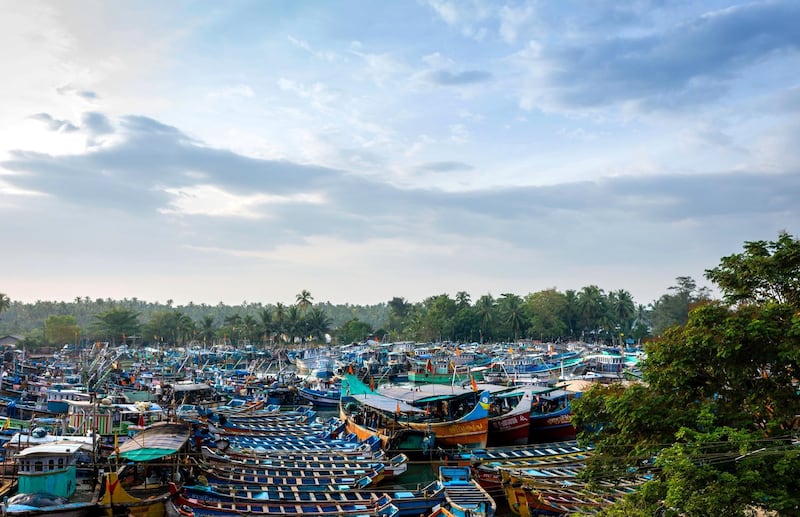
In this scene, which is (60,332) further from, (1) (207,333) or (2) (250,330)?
(2) (250,330)

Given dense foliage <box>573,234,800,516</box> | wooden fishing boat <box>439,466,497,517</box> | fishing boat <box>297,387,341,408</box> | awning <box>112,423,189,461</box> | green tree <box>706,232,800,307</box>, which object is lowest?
fishing boat <box>297,387,341,408</box>

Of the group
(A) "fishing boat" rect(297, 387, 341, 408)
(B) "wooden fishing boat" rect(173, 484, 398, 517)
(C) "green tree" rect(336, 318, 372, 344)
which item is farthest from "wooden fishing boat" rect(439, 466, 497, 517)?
(C) "green tree" rect(336, 318, 372, 344)

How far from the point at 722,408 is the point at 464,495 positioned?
9.62 metres

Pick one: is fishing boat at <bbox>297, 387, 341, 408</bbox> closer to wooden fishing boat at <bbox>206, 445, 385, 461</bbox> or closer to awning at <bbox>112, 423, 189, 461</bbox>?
wooden fishing boat at <bbox>206, 445, 385, 461</bbox>

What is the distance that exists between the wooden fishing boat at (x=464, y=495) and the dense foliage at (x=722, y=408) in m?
5.44

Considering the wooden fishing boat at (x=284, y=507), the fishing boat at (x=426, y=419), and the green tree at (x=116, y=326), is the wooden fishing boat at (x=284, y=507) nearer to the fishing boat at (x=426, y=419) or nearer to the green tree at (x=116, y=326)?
the fishing boat at (x=426, y=419)

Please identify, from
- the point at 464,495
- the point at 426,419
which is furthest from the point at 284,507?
the point at 426,419

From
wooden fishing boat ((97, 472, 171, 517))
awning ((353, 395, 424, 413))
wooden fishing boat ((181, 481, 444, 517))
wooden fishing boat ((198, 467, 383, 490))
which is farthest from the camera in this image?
awning ((353, 395, 424, 413))

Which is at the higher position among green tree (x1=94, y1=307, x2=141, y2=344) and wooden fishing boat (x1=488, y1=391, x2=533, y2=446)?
green tree (x1=94, y1=307, x2=141, y2=344)

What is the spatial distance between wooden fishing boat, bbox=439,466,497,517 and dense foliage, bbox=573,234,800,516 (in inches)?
214

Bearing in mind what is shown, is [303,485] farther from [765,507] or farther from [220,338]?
[220,338]

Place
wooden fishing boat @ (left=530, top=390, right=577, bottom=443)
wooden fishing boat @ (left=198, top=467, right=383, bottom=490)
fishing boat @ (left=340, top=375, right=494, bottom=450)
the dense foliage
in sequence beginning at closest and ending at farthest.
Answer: the dense foliage < wooden fishing boat @ (left=198, top=467, right=383, bottom=490) < fishing boat @ (left=340, top=375, right=494, bottom=450) < wooden fishing boat @ (left=530, top=390, right=577, bottom=443)

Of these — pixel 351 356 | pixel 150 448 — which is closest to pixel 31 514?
pixel 150 448

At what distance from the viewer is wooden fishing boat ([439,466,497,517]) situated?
733 inches
